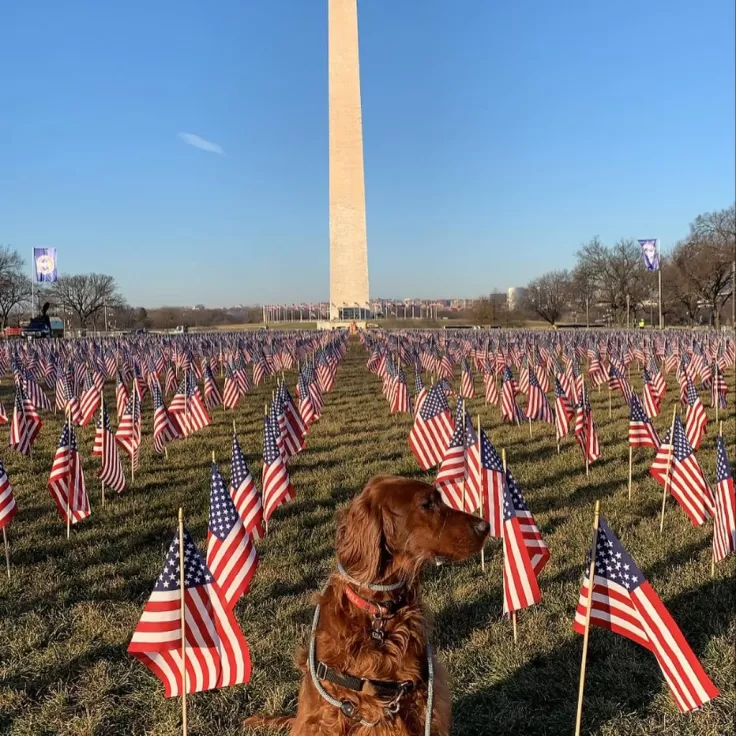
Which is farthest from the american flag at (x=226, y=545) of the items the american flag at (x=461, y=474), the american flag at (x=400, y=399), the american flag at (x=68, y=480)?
the american flag at (x=400, y=399)

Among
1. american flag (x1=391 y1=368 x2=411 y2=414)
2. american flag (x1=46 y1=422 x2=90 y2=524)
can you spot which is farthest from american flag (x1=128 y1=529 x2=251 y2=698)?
american flag (x1=391 y1=368 x2=411 y2=414)

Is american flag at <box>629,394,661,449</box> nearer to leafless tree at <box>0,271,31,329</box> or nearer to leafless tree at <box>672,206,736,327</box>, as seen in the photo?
leafless tree at <box>672,206,736,327</box>

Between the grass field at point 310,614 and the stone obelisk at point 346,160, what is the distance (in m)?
49.1

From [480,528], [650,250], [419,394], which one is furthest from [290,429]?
[650,250]

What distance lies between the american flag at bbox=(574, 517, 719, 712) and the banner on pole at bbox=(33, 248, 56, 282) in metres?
37.1

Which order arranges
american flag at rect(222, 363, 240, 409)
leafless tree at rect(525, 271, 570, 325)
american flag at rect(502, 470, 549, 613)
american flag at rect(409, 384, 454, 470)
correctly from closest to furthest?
american flag at rect(502, 470, 549, 613), american flag at rect(409, 384, 454, 470), american flag at rect(222, 363, 240, 409), leafless tree at rect(525, 271, 570, 325)

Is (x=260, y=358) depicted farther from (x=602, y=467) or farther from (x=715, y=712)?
(x=715, y=712)

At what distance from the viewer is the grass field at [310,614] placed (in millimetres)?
3717

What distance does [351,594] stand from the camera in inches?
96.6

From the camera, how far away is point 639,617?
3.36 metres

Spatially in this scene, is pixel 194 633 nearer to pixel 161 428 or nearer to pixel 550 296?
pixel 161 428

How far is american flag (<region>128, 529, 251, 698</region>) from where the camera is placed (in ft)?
11.0

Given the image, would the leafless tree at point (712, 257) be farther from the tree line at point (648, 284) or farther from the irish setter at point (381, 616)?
the irish setter at point (381, 616)

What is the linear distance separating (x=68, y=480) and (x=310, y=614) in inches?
136
